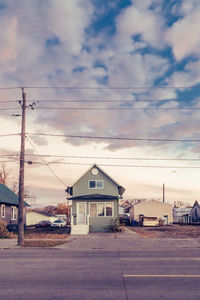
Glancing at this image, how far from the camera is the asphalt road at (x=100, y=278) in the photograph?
828 cm

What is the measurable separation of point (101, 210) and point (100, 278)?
2395 cm

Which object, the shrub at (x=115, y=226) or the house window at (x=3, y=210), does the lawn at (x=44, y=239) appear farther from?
the house window at (x=3, y=210)

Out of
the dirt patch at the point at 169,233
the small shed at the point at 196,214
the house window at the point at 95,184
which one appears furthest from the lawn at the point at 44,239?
the small shed at the point at 196,214

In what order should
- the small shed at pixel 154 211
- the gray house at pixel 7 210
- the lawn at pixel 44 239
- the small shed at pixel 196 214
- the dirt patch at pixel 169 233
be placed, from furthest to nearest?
the small shed at pixel 196 214 < the small shed at pixel 154 211 < the gray house at pixel 7 210 < the dirt patch at pixel 169 233 < the lawn at pixel 44 239

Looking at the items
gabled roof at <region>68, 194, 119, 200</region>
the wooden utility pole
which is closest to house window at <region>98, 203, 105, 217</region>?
gabled roof at <region>68, 194, 119, 200</region>

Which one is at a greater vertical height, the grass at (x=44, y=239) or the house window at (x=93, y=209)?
the house window at (x=93, y=209)

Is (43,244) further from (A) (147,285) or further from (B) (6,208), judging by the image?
(B) (6,208)

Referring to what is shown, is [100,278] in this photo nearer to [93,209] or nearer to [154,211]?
[93,209]

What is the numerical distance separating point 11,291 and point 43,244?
13.0m

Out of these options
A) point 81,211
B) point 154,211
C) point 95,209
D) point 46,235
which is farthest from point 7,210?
point 154,211

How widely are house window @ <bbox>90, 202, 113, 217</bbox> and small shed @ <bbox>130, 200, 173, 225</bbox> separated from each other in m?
26.7

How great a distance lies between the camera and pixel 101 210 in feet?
112

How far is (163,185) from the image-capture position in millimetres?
80312

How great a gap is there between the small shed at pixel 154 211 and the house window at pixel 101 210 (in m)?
26.7
